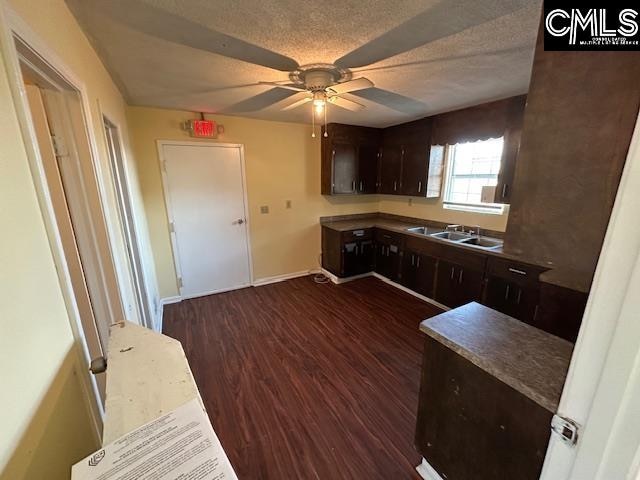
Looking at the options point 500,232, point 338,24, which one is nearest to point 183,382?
point 338,24

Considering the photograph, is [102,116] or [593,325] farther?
[102,116]

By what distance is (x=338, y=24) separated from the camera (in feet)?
4.29

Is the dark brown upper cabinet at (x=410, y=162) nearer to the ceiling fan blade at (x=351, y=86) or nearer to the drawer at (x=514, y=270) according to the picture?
the drawer at (x=514, y=270)

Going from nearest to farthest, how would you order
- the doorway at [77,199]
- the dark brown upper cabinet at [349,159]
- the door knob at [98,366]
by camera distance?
the door knob at [98,366]
the doorway at [77,199]
the dark brown upper cabinet at [349,159]

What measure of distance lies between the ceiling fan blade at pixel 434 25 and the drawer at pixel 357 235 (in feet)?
7.91

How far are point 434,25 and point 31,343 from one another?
6.47ft

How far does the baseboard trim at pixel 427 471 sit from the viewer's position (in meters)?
1.38

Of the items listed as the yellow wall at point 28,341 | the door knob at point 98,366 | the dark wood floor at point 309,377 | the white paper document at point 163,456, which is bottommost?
the dark wood floor at point 309,377

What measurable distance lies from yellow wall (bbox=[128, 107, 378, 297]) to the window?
1.42 meters

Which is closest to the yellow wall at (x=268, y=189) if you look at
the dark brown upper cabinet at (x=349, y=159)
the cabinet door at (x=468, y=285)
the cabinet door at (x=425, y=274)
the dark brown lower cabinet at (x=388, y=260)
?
the dark brown upper cabinet at (x=349, y=159)

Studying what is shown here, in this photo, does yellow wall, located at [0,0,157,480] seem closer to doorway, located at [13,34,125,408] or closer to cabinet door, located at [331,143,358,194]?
doorway, located at [13,34,125,408]

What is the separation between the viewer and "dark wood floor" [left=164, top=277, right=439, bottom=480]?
5.03 feet

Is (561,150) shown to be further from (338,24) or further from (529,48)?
(529,48)

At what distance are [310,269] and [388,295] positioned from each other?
4.51ft
